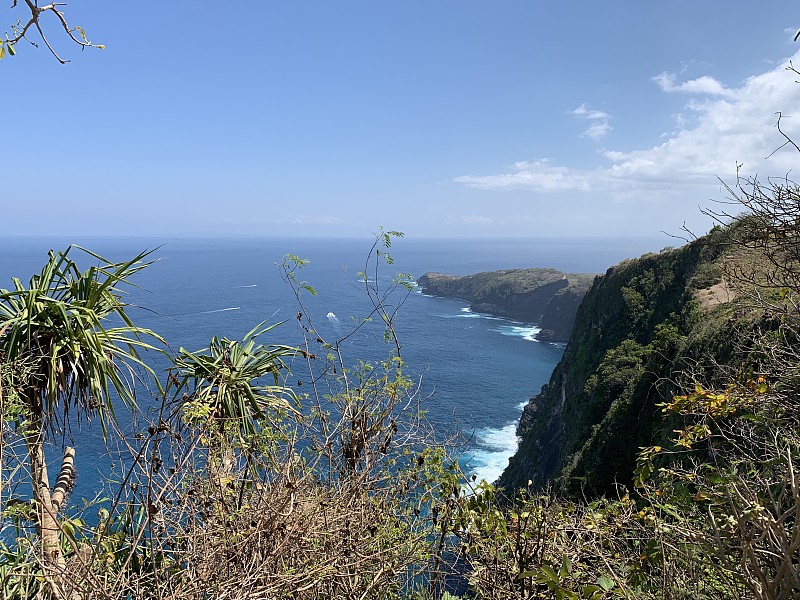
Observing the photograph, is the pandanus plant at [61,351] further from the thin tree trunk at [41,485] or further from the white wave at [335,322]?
the white wave at [335,322]

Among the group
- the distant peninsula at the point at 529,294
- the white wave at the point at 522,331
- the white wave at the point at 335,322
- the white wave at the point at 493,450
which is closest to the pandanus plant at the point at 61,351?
the white wave at the point at 493,450

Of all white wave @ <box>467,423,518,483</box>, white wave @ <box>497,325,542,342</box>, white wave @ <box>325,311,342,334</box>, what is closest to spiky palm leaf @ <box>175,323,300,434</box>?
white wave @ <box>467,423,518,483</box>

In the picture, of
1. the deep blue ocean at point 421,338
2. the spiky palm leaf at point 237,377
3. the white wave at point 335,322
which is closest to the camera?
the spiky palm leaf at point 237,377

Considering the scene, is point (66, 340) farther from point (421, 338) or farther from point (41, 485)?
point (421, 338)

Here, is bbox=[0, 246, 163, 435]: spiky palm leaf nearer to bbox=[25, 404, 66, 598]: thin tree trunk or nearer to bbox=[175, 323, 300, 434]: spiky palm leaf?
bbox=[25, 404, 66, 598]: thin tree trunk

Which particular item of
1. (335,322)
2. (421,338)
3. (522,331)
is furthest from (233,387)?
(522,331)

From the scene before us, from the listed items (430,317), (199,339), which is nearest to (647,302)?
(199,339)

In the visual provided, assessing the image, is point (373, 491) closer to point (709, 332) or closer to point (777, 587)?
point (777, 587)

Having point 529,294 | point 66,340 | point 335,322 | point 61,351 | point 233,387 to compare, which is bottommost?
point 335,322
